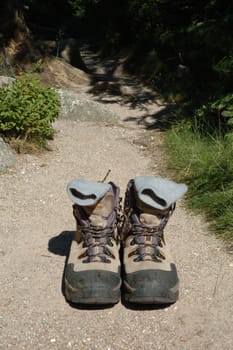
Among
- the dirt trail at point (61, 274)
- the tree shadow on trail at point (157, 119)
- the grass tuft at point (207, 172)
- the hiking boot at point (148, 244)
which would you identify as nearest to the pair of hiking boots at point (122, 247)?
the hiking boot at point (148, 244)

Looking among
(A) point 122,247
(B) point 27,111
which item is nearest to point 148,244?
(A) point 122,247

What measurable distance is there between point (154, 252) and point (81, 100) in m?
5.34

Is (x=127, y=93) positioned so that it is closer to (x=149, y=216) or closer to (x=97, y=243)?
(x=149, y=216)

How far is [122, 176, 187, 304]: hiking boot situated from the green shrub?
2872 mm

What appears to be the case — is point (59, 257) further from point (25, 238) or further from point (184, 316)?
point (184, 316)

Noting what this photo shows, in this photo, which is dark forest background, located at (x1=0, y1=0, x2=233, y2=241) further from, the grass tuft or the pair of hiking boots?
the pair of hiking boots

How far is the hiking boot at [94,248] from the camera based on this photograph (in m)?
3.12

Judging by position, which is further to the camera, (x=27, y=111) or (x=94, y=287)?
(x=27, y=111)

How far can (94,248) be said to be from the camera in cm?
334

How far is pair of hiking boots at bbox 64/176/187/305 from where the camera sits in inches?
123

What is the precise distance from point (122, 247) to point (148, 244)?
0.92ft

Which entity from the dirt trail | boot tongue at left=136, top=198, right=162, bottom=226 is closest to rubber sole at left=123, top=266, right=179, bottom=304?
the dirt trail

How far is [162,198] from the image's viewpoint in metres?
3.34

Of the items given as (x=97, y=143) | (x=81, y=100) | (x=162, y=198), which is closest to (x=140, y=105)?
(x=81, y=100)
